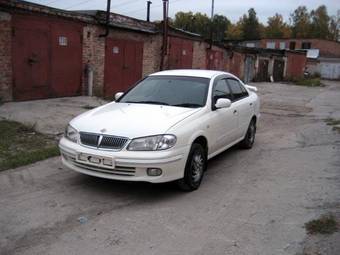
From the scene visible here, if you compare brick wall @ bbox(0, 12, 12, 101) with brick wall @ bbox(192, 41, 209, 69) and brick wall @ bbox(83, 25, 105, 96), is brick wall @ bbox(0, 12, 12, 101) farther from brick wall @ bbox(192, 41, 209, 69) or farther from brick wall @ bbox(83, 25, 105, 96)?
brick wall @ bbox(192, 41, 209, 69)

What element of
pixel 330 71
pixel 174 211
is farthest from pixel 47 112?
pixel 330 71

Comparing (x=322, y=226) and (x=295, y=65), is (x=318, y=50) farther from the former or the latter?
(x=322, y=226)

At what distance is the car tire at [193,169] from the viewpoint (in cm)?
510

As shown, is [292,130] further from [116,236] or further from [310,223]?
[116,236]

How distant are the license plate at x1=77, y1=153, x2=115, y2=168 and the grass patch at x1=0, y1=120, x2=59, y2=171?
1.71 metres

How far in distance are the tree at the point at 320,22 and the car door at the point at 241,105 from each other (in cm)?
9579

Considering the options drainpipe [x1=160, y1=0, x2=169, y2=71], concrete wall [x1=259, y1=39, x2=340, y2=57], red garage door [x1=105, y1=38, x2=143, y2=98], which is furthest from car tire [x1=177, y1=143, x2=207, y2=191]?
concrete wall [x1=259, y1=39, x2=340, y2=57]

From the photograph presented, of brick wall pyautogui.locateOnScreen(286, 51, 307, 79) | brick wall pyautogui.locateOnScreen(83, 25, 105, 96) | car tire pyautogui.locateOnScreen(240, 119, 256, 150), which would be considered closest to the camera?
car tire pyautogui.locateOnScreen(240, 119, 256, 150)

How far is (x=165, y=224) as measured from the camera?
4223 millimetres

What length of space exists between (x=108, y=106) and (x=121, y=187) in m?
1.36

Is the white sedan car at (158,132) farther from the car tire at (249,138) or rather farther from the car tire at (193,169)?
the car tire at (249,138)

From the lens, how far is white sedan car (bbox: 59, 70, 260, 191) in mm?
4727

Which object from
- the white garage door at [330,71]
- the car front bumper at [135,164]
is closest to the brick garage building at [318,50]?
the white garage door at [330,71]

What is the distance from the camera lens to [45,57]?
11.7m
